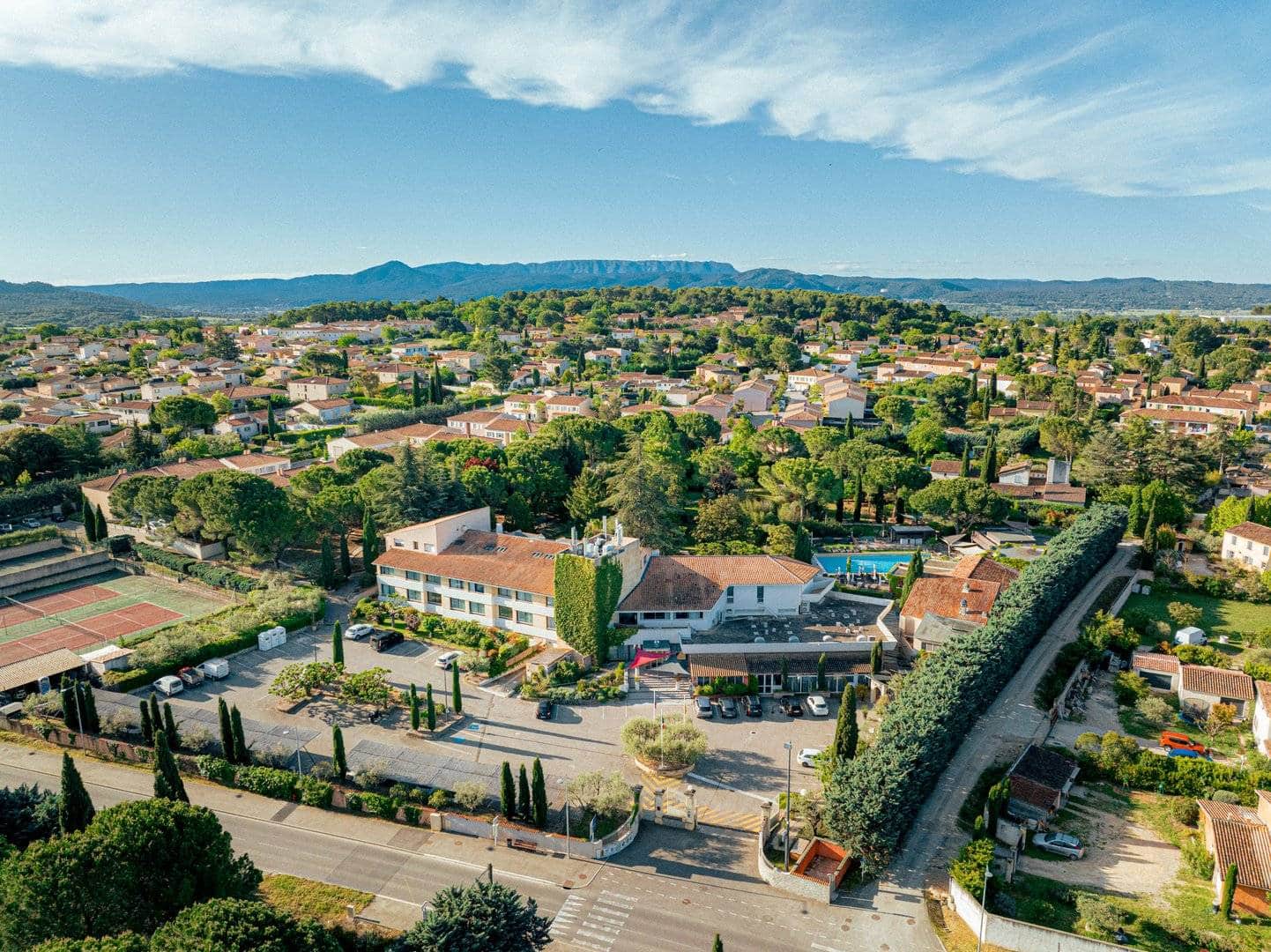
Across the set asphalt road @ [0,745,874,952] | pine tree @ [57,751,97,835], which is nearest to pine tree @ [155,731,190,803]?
pine tree @ [57,751,97,835]

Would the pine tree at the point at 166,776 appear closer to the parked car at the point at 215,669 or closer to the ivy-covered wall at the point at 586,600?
the parked car at the point at 215,669

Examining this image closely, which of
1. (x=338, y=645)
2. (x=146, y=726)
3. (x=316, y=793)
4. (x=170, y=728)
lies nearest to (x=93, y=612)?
(x=146, y=726)

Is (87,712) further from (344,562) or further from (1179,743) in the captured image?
(1179,743)

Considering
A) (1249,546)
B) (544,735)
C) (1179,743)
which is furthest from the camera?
(1249,546)

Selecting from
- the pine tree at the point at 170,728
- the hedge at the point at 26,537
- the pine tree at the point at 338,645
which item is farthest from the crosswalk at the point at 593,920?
the hedge at the point at 26,537

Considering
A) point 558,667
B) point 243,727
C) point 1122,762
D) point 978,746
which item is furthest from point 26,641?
point 1122,762
